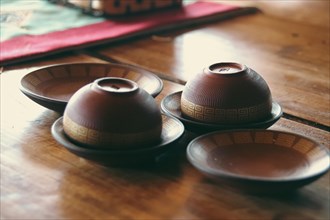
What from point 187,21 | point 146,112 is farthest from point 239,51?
point 146,112

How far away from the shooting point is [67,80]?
117 centimetres

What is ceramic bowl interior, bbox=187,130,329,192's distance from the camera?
786 millimetres

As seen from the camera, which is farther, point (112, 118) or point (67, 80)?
point (67, 80)

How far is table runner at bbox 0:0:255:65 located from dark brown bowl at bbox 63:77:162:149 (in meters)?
0.61

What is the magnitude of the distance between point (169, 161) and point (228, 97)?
0.42 feet

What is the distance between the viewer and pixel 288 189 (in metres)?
0.81

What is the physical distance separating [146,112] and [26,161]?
0.20 m

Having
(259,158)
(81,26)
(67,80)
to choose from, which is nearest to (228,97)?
(259,158)

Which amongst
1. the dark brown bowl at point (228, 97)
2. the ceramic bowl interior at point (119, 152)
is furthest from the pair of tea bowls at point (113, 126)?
the dark brown bowl at point (228, 97)

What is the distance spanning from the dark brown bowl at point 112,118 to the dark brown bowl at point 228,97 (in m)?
0.11

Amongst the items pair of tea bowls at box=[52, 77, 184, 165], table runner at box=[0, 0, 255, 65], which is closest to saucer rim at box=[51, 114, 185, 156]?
pair of tea bowls at box=[52, 77, 184, 165]

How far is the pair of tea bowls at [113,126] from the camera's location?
85cm

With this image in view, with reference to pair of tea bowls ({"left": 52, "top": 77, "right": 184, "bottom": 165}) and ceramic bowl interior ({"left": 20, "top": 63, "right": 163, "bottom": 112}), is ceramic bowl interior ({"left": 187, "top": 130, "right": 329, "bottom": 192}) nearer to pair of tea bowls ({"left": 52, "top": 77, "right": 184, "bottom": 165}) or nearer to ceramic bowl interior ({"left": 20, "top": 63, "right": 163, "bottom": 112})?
pair of tea bowls ({"left": 52, "top": 77, "right": 184, "bottom": 165})

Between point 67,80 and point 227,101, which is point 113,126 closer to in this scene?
point 227,101
